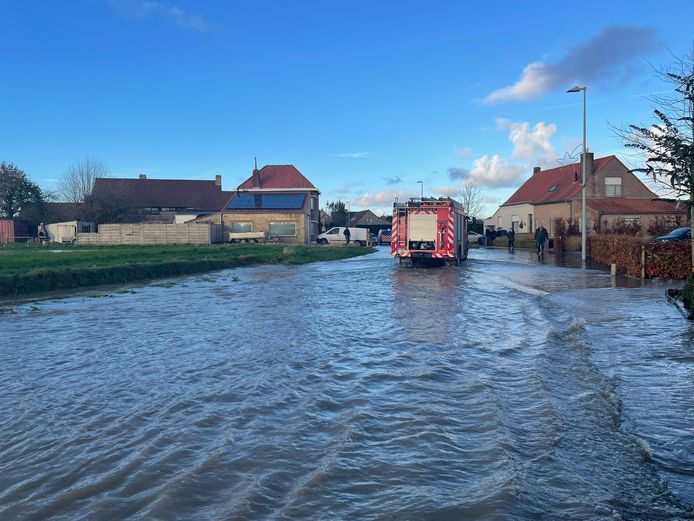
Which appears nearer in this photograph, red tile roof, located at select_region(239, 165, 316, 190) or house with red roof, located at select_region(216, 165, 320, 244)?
house with red roof, located at select_region(216, 165, 320, 244)

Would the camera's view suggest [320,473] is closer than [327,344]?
Yes

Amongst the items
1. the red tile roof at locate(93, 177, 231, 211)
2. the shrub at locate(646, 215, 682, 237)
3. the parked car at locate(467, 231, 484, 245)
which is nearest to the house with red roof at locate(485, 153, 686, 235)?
the parked car at locate(467, 231, 484, 245)

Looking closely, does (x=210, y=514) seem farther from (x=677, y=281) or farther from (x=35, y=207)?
(x=35, y=207)

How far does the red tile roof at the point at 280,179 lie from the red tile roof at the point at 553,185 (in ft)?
70.3

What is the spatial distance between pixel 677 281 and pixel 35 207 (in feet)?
193

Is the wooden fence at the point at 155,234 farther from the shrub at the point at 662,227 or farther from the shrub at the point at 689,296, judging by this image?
the shrub at the point at 689,296

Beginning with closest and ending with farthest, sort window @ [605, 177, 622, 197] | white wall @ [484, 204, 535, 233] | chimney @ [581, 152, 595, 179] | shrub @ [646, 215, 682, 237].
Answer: shrub @ [646, 215, 682, 237] < chimney @ [581, 152, 595, 179] < window @ [605, 177, 622, 197] < white wall @ [484, 204, 535, 233]

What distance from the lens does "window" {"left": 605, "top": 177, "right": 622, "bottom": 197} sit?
53688 millimetres

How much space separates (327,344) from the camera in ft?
32.0

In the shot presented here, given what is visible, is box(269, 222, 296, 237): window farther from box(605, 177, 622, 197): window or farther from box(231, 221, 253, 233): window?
box(605, 177, 622, 197): window

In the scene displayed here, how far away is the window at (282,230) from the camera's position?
5403 centimetres

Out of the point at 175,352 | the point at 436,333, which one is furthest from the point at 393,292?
the point at 175,352

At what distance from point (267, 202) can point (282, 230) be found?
13.0 ft

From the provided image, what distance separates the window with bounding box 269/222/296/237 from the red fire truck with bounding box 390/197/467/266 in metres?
28.0
